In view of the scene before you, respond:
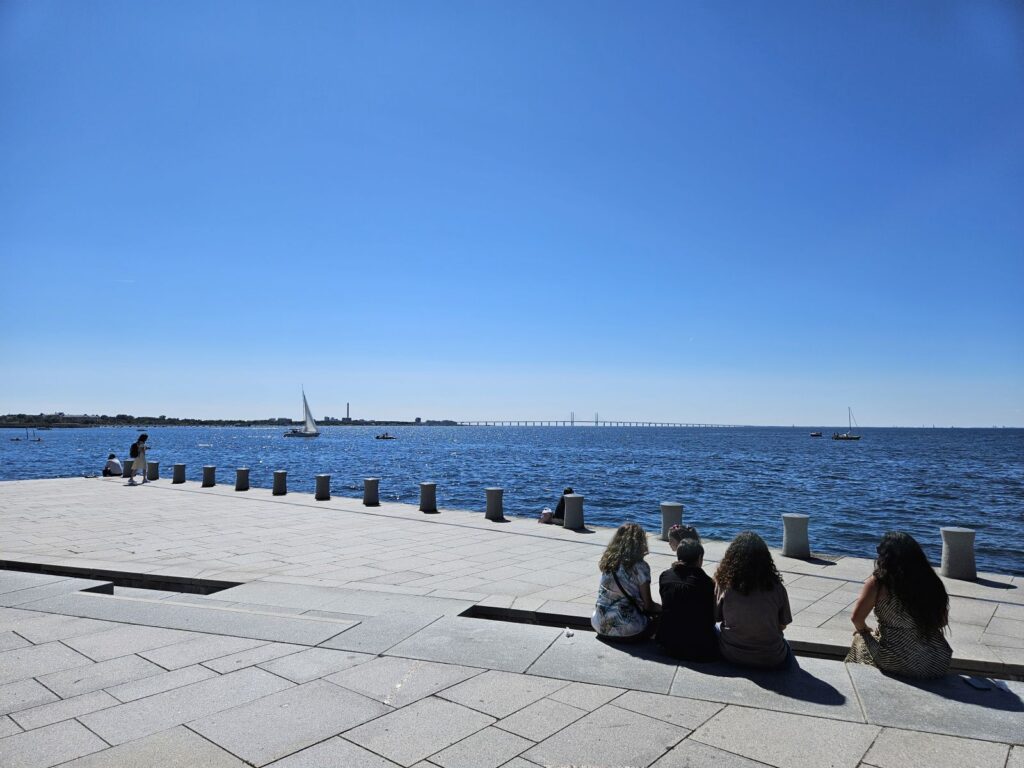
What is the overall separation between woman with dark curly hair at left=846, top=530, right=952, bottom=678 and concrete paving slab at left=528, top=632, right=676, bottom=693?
1.80 meters

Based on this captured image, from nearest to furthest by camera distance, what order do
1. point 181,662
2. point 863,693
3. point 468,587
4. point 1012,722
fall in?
point 1012,722, point 863,693, point 181,662, point 468,587

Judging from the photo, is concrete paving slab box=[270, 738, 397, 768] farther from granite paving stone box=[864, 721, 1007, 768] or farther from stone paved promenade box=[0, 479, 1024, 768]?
granite paving stone box=[864, 721, 1007, 768]

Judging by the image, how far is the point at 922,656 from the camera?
17.4 feet

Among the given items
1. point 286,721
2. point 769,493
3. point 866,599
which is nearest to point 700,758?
point 866,599

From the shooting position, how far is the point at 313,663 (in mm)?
5629

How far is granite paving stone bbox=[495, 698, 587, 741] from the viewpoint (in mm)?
4387

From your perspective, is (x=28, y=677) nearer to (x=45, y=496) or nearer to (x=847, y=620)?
(x=847, y=620)

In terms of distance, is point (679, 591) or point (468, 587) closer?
point (679, 591)

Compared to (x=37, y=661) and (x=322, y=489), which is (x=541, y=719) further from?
(x=322, y=489)

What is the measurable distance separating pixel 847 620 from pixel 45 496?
2175cm

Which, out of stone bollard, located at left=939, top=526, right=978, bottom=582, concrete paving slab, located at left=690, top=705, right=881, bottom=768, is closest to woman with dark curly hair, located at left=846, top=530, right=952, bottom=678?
concrete paving slab, located at left=690, top=705, right=881, bottom=768

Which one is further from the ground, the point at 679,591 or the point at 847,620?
the point at 679,591

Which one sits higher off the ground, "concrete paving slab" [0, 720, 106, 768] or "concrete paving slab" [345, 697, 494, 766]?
"concrete paving slab" [0, 720, 106, 768]

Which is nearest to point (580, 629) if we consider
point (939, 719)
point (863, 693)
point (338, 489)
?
point (863, 693)
